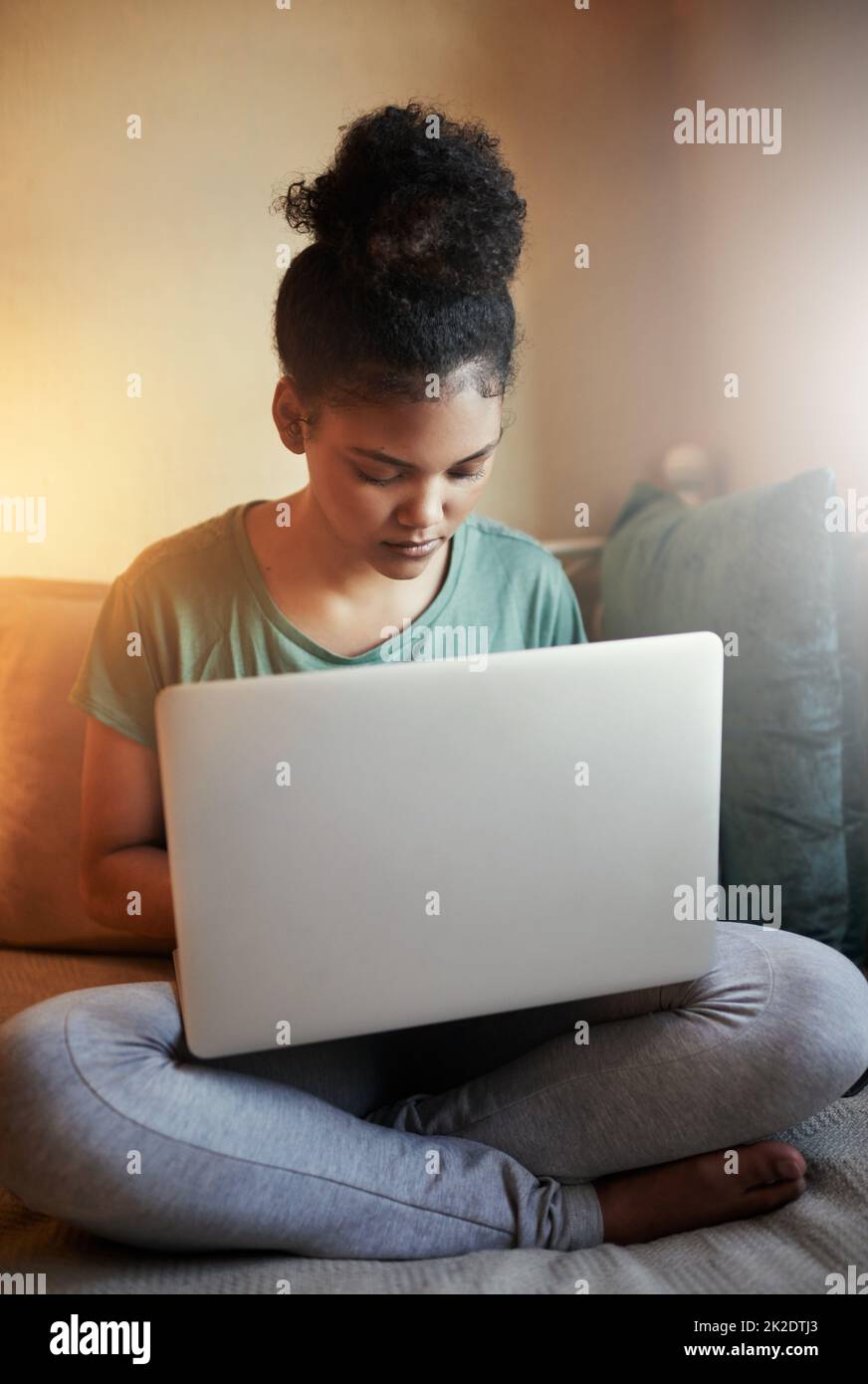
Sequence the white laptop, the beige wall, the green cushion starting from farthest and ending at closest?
the beige wall
the green cushion
the white laptop

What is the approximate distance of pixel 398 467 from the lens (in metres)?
0.99

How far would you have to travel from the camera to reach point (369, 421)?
0.98m

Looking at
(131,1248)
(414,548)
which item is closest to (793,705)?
(414,548)

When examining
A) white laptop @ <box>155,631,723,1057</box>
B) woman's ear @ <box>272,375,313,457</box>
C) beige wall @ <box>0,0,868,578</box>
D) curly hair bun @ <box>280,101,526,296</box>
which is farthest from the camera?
beige wall @ <box>0,0,868,578</box>

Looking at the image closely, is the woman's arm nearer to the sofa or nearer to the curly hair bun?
the sofa

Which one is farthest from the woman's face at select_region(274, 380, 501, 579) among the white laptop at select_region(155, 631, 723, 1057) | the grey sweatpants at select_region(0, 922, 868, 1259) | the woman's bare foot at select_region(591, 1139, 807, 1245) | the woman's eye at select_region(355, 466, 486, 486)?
the woman's bare foot at select_region(591, 1139, 807, 1245)

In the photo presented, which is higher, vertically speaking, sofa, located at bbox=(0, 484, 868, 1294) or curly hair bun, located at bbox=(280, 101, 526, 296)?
curly hair bun, located at bbox=(280, 101, 526, 296)

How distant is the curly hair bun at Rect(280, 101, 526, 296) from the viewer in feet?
3.10

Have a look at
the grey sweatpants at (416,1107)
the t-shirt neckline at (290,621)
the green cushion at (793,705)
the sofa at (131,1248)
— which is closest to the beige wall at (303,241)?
the green cushion at (793,705)

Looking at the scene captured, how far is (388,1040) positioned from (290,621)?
0.39m

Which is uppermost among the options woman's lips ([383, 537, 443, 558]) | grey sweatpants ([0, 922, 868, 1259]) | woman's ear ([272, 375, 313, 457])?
woman's ear ([272, 375, 313, 457])

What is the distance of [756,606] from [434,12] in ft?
3.15

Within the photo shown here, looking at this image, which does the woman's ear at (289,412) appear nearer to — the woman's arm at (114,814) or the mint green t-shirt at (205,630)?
the mint green t-shirt at (205,630)

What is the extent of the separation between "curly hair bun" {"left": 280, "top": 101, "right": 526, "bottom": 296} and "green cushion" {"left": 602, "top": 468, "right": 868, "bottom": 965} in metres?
0.48
